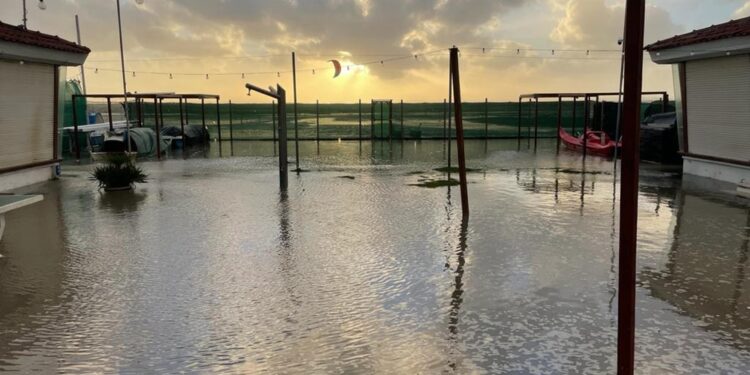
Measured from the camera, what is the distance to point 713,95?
48.0 ft

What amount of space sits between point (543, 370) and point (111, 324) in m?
3.94

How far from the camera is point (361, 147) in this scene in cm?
2881

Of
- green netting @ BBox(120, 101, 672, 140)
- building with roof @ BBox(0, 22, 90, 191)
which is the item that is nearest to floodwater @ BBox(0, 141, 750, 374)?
building with roof @ BBox(0, 22, 90, 191)

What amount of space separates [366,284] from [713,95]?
1264cm

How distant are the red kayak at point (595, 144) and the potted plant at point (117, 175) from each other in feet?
57.5

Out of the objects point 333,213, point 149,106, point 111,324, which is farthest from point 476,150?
point 149,106

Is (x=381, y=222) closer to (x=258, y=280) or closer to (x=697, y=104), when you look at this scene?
(x=258, y=280)

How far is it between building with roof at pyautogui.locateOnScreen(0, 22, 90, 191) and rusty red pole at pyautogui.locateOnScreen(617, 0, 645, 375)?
46.4ft

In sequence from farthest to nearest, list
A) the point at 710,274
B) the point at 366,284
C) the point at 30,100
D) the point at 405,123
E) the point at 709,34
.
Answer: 1. the point at 405,123
2. the point at 30,100
3. the point at 709,34
4. the point at 710,274
5. the point at 366,284

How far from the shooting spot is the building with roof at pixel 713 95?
13.6 meters

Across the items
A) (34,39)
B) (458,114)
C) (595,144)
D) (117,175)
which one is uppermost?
(34,39)

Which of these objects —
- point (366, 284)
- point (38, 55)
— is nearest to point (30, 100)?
Answer: point (38, 55)

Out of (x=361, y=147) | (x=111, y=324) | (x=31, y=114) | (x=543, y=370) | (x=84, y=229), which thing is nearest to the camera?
(x=543, y=370)

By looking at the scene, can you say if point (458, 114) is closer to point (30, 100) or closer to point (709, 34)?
point (709, 34)
